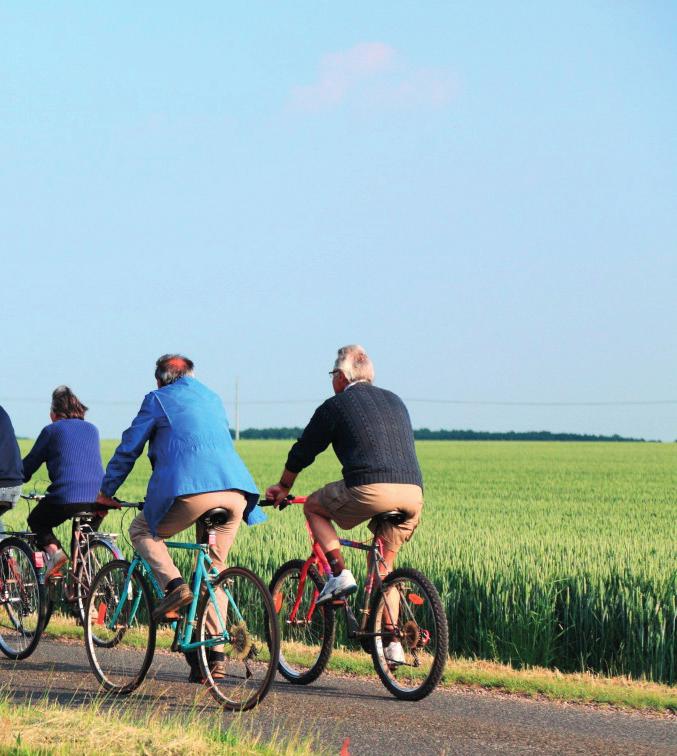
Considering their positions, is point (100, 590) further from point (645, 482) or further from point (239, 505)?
point (645, 482)

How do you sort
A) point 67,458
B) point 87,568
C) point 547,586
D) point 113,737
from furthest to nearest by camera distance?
point 67,458, point 547,586, point 87,568, point 113,737

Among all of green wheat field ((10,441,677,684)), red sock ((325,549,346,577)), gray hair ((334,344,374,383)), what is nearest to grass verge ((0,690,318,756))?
red sock ((325,549,346,577))

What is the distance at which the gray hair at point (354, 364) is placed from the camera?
27.7 feet

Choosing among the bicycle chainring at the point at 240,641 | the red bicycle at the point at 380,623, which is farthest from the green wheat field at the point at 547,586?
the bicycle chainring at the point at 240,641

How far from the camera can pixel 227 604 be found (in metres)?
7.84

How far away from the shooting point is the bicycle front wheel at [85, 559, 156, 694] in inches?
325

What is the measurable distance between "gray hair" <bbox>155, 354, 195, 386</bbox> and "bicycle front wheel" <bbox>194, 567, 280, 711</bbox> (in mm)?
1401

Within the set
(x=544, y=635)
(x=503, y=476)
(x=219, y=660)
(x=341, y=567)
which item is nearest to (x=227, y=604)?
(x=219, y=660)

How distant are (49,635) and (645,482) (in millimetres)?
33024

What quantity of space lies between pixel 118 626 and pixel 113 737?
2.45 m

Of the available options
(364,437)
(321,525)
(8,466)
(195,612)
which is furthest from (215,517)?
(8,466)

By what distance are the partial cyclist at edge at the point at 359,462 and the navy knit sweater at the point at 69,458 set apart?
2806mm

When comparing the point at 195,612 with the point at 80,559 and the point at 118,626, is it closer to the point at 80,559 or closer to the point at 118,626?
→ the point at 118,626

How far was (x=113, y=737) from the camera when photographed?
6.12 m
